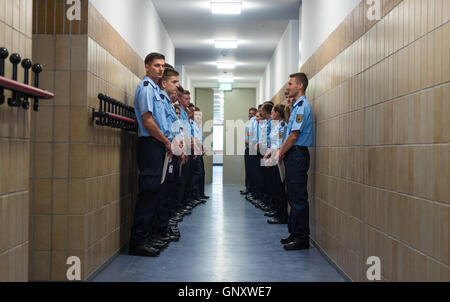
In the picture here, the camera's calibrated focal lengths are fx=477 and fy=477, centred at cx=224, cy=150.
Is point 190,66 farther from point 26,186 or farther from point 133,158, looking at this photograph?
point 26,186

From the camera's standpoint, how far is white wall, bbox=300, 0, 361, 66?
12.9 ft

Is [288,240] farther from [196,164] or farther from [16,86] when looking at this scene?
[196,164]

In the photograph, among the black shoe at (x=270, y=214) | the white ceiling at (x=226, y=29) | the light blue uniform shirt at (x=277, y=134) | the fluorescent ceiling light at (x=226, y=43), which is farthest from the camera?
the fluorescent ceiling light at (x=226, y=43)

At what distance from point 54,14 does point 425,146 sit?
2.55m

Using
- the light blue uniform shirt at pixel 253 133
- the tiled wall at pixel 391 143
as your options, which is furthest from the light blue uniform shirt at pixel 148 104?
the light blue uniform shirt at pixel 253 133

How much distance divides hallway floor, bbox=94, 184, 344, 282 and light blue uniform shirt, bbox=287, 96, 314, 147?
1.06m

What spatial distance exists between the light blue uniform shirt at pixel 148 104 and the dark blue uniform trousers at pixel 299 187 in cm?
127

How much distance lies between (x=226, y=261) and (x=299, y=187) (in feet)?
3.53

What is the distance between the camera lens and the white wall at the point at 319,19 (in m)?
3.92

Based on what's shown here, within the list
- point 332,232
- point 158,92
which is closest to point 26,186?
point 158,92

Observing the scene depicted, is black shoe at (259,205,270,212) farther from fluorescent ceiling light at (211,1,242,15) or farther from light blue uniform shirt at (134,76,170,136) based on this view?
light blue uniform shirt at (134,76,170,136)

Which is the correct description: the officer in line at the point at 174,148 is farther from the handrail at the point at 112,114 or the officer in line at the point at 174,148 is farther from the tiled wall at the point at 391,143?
the tiled wall at the point at 391,143

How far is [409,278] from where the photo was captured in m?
2.28

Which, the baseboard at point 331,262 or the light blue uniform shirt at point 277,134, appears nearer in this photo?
the baseboard at point 331,262
